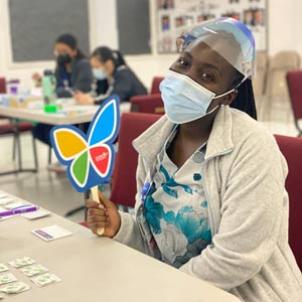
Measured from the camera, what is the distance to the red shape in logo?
53.4 inches

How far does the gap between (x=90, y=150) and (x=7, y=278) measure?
376 millimetres

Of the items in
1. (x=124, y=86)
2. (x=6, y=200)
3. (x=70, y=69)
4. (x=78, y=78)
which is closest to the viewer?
(x=6, y=200)

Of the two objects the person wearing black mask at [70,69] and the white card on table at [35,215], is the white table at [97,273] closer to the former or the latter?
the white card on table at [35,215]

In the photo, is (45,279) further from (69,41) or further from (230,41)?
(69,41)

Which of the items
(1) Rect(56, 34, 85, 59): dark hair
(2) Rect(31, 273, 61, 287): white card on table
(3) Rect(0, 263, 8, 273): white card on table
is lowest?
(3) Rect(0, 263, 8, 273): white card on table

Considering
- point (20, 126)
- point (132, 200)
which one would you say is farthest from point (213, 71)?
point (20, 126)

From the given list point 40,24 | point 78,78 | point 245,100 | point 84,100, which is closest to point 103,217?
point 245,100

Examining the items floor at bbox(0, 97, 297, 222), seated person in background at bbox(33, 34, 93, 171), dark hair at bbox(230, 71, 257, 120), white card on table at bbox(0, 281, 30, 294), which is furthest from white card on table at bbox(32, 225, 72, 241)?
seated person in background at bbox(33, 34, 93, 171)

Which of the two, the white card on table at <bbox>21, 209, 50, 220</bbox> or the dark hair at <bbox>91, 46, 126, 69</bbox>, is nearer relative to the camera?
the white card on table at <bbox>21, 209, 50, 220</bbox>

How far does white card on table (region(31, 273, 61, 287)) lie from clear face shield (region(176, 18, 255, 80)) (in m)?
0.66

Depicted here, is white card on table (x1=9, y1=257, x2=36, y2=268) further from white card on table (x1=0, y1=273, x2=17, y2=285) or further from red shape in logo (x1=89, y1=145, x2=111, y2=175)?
red shape in logo (x1=89, y1=145, x2=111, y2=175)

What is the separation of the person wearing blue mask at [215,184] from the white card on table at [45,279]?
26 cm

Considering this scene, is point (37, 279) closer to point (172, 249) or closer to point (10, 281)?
point (10, 281)

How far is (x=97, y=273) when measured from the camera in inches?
45.9
